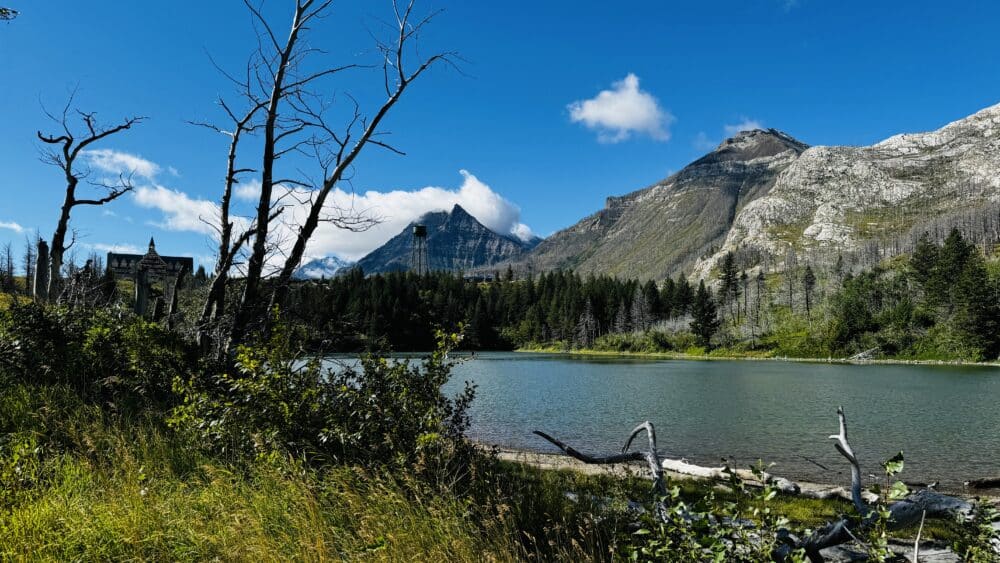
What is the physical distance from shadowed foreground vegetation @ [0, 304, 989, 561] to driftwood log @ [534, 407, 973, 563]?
522 millimetres

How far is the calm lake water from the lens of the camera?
2023 centimetres

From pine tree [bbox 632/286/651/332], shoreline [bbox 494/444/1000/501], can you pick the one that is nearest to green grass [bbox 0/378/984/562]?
shoreline [bbox 494/444/1000/501]

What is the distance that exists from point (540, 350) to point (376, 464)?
160 meters

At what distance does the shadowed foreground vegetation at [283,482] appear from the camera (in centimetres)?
416

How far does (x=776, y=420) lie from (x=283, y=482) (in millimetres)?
30556

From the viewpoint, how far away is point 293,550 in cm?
429

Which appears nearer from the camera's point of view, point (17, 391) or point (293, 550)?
point (293, 550)

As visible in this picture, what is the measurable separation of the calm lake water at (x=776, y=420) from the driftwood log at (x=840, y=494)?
2.94 m

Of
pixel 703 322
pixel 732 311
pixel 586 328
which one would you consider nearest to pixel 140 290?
pixel 703 322

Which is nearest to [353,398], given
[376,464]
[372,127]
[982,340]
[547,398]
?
[376,464]

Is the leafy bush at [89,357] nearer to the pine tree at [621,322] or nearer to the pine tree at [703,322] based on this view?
the pine tree at [703,322]

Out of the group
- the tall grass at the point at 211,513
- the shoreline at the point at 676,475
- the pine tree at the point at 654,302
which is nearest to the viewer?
the tall grass at the point at 211,513

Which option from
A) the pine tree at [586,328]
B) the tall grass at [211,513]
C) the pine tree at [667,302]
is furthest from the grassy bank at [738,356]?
the tall grass at [211,513]

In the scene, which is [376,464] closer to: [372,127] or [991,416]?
[372,127]
